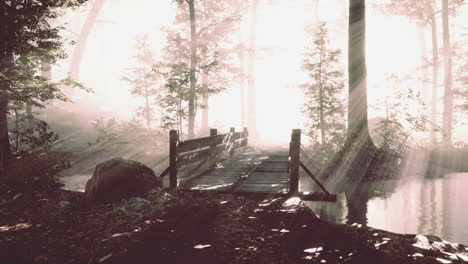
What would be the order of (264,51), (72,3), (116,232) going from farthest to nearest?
1. (264,51)
2. (72,3)
3. (116,232)

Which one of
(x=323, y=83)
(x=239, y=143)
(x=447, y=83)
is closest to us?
(x=239, y=143)

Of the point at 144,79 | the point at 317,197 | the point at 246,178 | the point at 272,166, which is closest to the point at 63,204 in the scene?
the point at 246,178

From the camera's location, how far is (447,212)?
1092cm

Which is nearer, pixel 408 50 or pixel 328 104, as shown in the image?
pixel 328 104

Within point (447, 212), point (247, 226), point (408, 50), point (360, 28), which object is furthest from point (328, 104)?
point (408, 50)

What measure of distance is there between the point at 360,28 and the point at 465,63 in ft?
59.5

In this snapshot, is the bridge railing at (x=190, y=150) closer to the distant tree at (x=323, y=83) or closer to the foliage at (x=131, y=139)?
the distant tree at (x=323, y=83)

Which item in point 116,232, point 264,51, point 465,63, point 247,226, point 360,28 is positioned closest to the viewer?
point 116,232

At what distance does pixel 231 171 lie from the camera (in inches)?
483

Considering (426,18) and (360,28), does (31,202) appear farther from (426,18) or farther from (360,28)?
Result: (426,18)

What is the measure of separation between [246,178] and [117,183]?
4089mm

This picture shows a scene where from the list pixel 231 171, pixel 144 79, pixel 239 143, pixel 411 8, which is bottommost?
pixel 231 171

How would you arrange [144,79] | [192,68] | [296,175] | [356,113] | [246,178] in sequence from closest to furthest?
[296,175] → [246,178] → [356,113] → [192,68] → [144,79]

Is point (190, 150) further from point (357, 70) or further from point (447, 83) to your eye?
point (447, 83)
